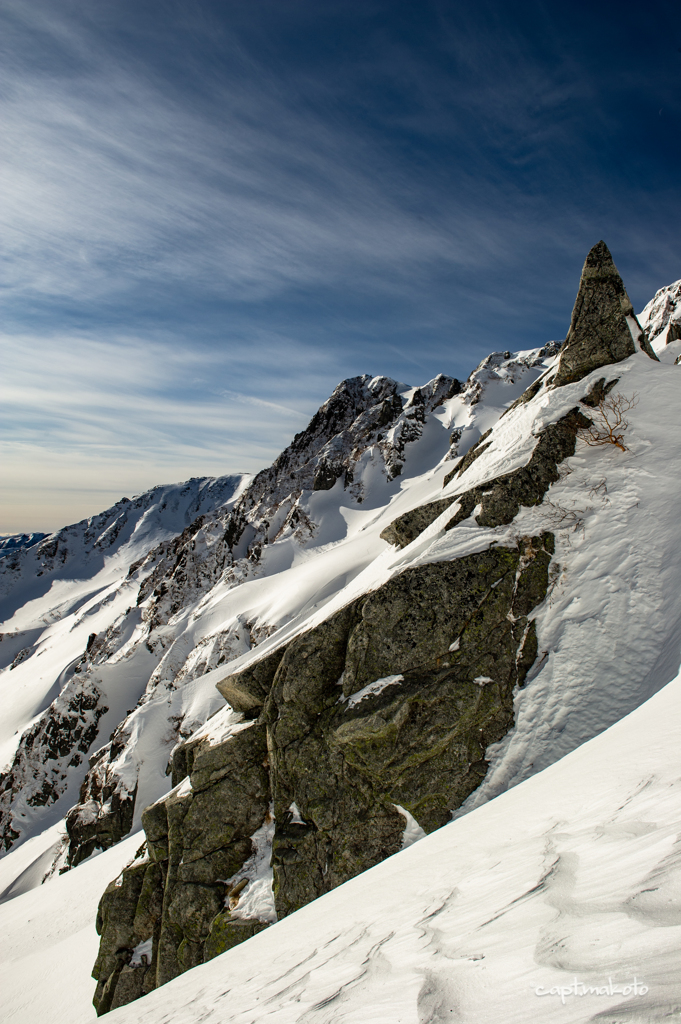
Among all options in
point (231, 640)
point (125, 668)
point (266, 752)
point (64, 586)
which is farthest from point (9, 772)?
point (64, 586)

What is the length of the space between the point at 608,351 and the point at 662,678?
6.46m

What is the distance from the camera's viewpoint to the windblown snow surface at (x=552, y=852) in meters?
2.04

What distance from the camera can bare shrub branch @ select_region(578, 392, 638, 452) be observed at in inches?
331

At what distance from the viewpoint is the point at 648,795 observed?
10.0ft

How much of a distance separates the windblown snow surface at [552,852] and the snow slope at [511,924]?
0.01 m

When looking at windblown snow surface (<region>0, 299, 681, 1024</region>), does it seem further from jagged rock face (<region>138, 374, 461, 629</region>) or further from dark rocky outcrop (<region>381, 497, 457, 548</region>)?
jagged rock face (<region>138, 374, 461, 629</region>)

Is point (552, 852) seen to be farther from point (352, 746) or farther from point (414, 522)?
point (414, 522)

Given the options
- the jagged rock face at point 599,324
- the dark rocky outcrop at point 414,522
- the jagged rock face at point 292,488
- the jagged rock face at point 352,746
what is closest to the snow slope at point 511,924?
the jagged rock face at point 352,746

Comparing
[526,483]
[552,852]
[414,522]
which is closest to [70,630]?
[414,522]

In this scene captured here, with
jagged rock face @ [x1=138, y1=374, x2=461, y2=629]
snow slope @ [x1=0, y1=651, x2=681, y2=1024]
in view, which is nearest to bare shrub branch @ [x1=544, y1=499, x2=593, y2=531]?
snow slope @ [x1=0, y1=651, x2=681, y2=1024]

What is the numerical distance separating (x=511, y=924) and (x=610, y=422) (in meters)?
8.23

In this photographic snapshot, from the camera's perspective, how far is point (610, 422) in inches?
339

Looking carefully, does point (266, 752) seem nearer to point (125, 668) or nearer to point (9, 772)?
point (125, 668)

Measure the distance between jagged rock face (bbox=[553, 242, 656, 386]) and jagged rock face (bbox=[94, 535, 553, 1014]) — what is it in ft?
13.5
